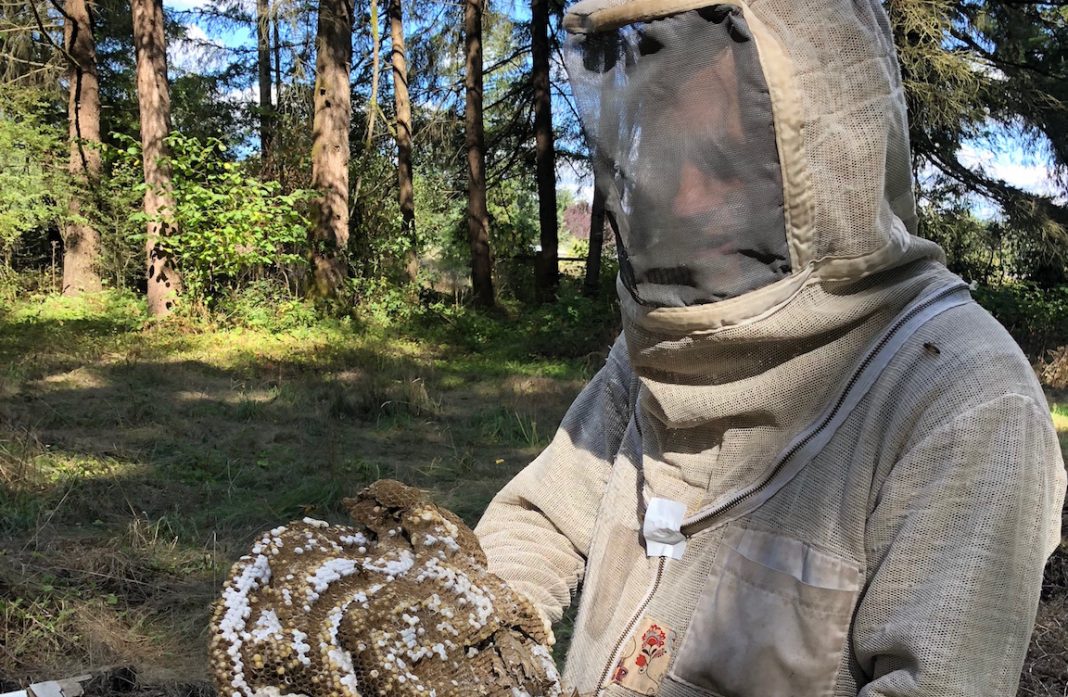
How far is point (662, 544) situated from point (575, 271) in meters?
21.4

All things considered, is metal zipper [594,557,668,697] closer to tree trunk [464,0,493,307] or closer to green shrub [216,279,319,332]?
green shrub [216,279,319,332]

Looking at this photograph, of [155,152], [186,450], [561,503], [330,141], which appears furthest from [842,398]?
[330,141]

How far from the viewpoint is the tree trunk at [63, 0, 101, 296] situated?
42.8ft

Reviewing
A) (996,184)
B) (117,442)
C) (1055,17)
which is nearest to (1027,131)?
(996,184)

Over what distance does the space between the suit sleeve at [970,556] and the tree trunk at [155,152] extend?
1095 cm

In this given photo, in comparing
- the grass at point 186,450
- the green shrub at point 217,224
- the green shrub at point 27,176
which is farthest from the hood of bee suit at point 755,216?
the green shrub at point 27,176

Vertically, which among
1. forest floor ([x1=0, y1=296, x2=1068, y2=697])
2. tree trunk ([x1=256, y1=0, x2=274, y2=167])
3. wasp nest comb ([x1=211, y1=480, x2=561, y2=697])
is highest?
tree trunk ([x1=256, y1=0, x2=274, y2=167])

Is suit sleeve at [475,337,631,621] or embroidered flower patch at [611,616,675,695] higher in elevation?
suit sleeve at [475,337,631,621]

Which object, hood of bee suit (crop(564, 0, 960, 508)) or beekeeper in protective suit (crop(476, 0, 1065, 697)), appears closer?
beekeeper in protective suit (crop(476, 0, 1065, 697))

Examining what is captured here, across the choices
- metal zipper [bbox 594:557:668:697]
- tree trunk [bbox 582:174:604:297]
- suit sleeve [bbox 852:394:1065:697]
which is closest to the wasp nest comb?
metal zipper [bbox 594:557:668:697]

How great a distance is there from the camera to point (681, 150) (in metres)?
1.36

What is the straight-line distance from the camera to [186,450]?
598 cm

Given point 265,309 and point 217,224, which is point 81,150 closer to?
point 217,224

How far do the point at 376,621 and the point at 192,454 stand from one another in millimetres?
5080
